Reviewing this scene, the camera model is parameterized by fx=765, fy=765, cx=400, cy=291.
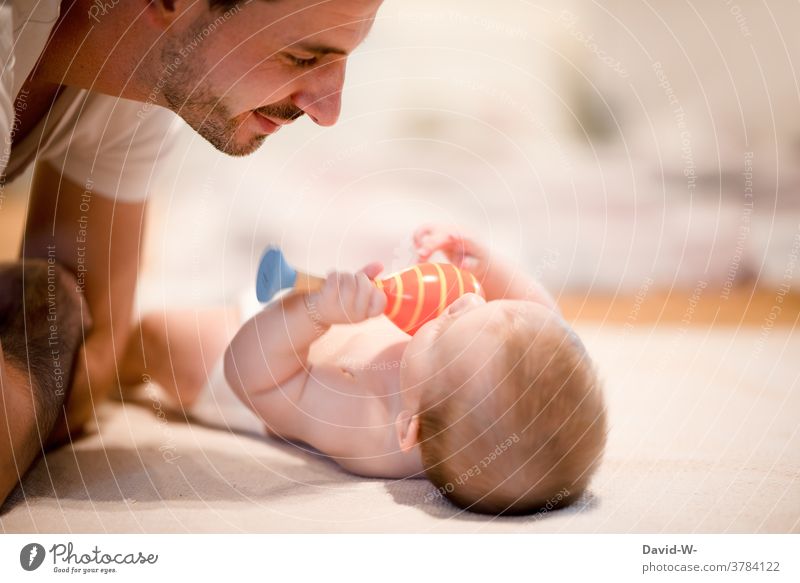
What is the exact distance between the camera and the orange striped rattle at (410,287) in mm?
651

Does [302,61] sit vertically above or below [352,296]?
above

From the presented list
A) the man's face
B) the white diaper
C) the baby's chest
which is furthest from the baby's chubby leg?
the man's face

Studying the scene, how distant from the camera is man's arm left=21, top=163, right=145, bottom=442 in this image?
2.62 feet

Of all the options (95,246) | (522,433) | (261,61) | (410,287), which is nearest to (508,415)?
(522,433)

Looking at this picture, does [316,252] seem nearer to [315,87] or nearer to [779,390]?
[315,87]

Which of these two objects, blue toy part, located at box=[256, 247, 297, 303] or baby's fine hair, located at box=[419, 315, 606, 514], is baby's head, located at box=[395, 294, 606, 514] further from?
blue toy part, located at box=[256, 247, 297, 303]

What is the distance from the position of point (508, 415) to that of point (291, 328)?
216 mm

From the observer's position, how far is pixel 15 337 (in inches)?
26.6

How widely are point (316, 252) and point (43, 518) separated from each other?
0.36m

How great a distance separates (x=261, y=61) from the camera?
0.65m

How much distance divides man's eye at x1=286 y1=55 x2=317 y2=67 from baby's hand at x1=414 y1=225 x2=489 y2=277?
0.20m

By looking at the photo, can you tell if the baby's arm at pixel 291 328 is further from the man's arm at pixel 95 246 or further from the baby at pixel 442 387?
the man's arm at pixel 95 246

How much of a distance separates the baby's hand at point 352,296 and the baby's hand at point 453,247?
0.14 metres

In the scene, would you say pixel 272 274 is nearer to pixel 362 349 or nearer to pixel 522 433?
pixel 362 349
